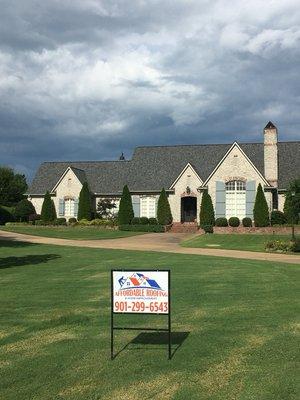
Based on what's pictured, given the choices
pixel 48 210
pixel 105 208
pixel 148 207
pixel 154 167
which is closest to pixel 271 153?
pixel 154 167

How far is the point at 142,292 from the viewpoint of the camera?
25.2 ft

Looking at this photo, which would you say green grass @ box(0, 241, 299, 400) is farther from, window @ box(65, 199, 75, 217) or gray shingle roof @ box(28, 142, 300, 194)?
window @ box(65, 199, 75, 217)

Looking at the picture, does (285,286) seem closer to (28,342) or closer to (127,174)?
(28,342)

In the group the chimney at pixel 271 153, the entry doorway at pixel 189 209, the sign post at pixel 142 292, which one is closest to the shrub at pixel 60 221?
the entry doorway at pixel 189 209

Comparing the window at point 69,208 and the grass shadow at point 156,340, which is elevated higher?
the window at point 69,208

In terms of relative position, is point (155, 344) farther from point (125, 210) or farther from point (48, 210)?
point (48, 210)

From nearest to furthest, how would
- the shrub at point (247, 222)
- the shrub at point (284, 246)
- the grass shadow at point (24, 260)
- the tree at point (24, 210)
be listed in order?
the grass shadow at point (24, 260) < the shrub at point (284, 246) < the shrub at point (247, 222) < the tree at point (24, 210)

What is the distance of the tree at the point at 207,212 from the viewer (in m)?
46.8

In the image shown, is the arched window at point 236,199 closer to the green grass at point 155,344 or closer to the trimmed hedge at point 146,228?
the trimmed hedge at point 146,228

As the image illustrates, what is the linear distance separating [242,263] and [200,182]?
95.0 feet

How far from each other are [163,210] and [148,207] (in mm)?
3199

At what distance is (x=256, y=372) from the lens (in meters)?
6.82

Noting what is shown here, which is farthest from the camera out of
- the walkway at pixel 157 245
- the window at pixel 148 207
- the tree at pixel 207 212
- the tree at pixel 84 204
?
the tree at pixel 84 204

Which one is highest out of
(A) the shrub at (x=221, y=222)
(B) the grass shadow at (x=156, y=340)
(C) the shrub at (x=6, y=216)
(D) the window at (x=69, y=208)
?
(D) the window at (x=69, y=208)
